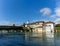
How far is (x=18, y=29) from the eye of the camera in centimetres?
3959

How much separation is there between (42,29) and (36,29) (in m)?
1.85

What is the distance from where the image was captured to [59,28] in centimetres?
3878

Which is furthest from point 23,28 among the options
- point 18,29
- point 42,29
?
point 42,29

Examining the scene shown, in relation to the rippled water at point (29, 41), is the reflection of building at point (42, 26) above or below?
above

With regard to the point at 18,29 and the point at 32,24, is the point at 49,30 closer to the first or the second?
the point at 32,24

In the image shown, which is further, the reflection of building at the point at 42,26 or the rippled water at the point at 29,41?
the reflection of building at the point at 42,26

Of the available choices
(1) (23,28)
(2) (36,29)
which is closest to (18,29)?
(1) (23,28)

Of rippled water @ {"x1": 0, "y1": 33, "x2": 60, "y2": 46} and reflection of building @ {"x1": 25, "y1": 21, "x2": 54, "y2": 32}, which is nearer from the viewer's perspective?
rippled water @ {"x1": 0, "y1": 33, "x2": 60, "y2": 46}

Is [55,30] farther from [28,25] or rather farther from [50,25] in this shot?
[28,25]

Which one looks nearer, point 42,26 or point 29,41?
point 29,41

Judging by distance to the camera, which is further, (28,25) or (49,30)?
(28,25)

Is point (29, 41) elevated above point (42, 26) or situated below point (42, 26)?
below

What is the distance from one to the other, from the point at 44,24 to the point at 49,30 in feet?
6.61

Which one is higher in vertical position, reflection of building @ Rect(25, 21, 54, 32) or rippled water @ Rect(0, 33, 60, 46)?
reflection of building @ Rect(25, 21, 54, 32)
